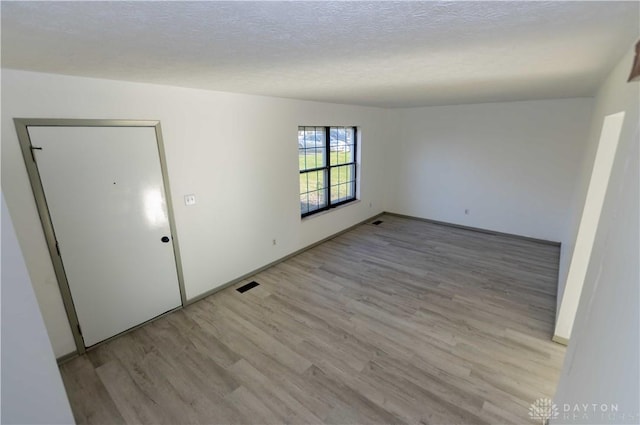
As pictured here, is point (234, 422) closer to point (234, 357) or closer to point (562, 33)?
point (234, 357)

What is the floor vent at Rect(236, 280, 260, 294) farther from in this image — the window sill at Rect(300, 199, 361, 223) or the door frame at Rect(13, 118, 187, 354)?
the door frame at Rect(13, 118, 187, 354)

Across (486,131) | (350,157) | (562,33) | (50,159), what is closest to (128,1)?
(562,33)

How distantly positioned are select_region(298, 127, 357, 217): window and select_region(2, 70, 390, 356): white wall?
0.80 ft

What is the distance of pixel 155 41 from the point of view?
151cm

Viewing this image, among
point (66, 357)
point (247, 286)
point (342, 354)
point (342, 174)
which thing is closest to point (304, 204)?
point (342, 174)

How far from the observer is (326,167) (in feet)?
17.9

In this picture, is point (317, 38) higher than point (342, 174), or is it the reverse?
point (317, 38)

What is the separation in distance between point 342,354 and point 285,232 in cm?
231

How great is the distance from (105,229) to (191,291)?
122cm

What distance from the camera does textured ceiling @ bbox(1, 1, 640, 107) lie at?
3.70 feet

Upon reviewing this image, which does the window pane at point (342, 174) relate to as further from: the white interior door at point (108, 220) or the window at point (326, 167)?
the white interior door at point (108, 220)

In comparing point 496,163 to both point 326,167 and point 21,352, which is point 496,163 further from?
point 21,352

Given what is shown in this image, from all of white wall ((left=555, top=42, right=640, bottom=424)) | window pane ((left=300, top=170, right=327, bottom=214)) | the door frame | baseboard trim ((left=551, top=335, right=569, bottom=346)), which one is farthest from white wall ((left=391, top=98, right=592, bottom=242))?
the door frame

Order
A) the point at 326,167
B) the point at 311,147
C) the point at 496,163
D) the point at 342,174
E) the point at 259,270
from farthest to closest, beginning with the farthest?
1. the point at 342,174
2. the point at 496,163
3. the point at 326,167
4. the point at 311,147
5. the point at 259,270
